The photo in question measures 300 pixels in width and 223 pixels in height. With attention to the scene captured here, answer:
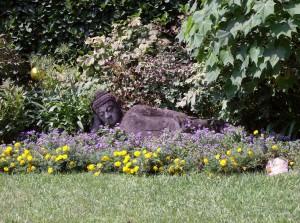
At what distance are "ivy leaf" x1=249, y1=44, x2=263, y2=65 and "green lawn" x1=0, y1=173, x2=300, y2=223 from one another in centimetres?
122

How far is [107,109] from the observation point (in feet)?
24.0

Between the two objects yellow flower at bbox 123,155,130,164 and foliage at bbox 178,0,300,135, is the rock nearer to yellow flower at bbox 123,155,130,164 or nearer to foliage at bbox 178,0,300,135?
foliage at bbox 178,0,300,135

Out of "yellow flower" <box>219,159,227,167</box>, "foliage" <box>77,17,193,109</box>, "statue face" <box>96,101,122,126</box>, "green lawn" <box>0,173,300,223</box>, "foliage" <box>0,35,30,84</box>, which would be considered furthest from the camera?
"foliage" <box>0,35,30,84</box>

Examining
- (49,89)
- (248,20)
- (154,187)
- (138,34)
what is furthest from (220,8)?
(49,89)

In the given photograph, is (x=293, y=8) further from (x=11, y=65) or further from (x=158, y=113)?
(x=11, y=65)

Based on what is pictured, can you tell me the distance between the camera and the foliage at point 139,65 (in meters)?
7.84

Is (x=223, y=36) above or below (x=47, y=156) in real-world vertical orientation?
above

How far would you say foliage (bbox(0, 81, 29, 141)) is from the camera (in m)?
7.34

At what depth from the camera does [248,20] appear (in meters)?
5.88

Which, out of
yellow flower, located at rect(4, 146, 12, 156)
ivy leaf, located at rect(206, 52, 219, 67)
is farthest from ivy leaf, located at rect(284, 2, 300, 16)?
yellow flower, located at rect(4, 146, 12, 156)

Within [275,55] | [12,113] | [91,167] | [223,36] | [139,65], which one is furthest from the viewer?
[139,65]

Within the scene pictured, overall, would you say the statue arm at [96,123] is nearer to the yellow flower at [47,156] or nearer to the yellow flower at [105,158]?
the yellow flower at [47,156]

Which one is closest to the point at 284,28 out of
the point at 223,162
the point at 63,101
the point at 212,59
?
the point at 212,59

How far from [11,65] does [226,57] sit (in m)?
3.99
